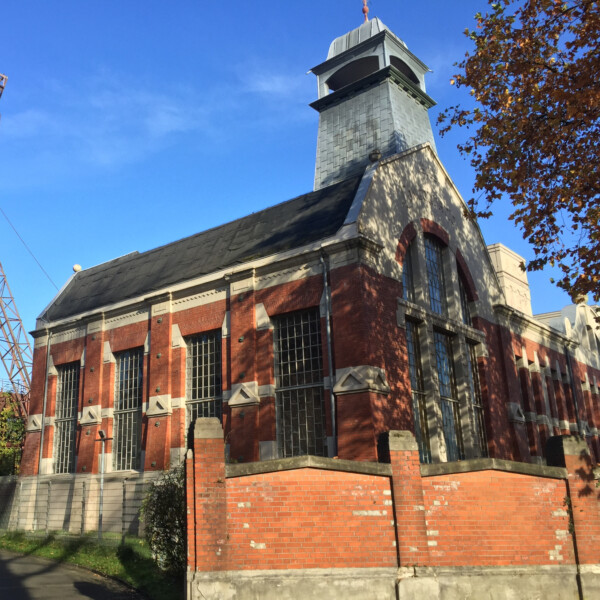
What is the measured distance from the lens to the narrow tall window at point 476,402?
2191 centimetres

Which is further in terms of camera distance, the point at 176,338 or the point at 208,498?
the point at 176,338

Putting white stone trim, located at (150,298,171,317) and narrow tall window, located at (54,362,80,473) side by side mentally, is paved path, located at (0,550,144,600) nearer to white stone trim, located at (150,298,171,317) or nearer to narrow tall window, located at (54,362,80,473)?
narrow tall window, located at (54,362,80,473)

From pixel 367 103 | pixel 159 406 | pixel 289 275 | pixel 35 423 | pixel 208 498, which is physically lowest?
pixel 208 498

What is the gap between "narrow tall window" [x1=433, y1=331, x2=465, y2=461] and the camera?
20609 millimetres

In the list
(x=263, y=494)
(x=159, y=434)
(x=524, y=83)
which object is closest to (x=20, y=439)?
(x=159, y=434)

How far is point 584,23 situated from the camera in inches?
513

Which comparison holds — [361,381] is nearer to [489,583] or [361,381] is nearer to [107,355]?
[489,583]

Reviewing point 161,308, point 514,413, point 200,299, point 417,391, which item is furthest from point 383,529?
point 514,413

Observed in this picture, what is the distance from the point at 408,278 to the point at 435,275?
2100 mm

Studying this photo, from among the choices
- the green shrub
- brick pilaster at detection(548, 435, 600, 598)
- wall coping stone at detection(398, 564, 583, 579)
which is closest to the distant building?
wall coping stone at detection(398, 564, 583, 579)

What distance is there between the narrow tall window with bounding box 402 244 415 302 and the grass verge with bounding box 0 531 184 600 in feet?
34.4

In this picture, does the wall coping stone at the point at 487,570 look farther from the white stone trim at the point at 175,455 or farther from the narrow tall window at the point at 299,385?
the white stone trim at the point at 175,455

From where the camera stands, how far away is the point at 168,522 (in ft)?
45.1

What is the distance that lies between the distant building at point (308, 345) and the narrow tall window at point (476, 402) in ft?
0.26
